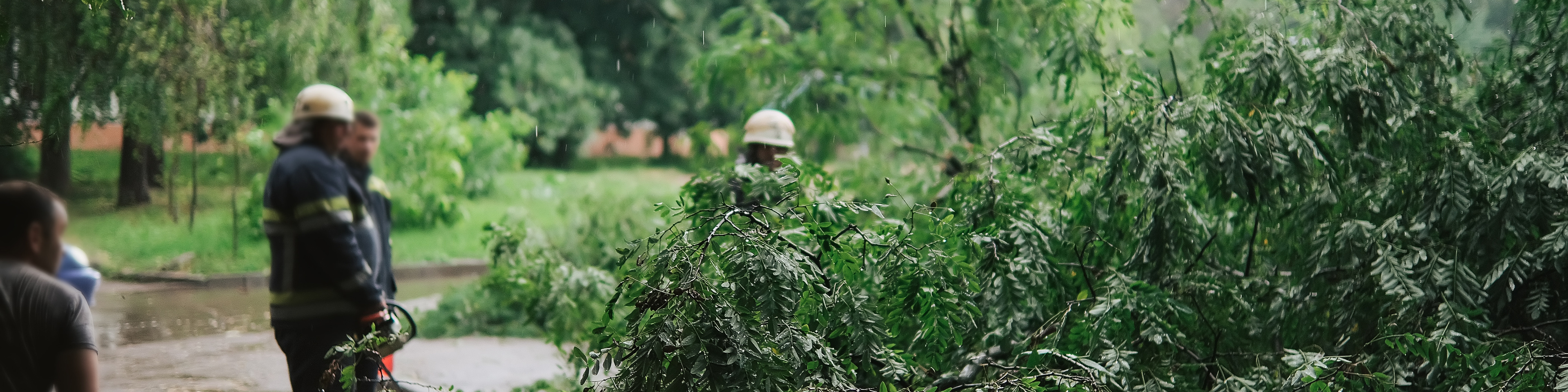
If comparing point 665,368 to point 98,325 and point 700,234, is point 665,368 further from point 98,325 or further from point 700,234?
point 98,325

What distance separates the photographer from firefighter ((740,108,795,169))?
522 cm

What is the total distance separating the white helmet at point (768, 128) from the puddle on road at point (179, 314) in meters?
4.08

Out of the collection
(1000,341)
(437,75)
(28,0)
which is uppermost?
(28,0)

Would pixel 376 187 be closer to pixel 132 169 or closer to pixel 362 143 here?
pixel 362 143

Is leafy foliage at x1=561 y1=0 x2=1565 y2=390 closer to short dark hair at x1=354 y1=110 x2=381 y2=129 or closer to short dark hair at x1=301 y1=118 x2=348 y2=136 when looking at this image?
short dark hair at x1=301 y1=118 x2=348 y2=136

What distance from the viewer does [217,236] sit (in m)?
11.5

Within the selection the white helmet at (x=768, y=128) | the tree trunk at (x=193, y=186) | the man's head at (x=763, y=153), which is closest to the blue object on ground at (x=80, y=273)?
the man's head at (x=763, y=153)

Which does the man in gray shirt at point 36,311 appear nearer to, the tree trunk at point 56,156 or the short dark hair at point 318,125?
the tree trunk at point 56,156

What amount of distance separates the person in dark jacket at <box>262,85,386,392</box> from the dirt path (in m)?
2.41

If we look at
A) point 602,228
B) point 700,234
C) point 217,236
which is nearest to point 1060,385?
point 700,234

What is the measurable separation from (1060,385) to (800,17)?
21260 millimetres

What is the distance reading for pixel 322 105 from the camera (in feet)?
12.6

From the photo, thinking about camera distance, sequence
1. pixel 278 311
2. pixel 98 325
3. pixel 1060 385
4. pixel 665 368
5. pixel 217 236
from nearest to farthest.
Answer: pixel 665 368
pixel 1060 385
pixel 278 311
pixel 98 325
pixel 217 236

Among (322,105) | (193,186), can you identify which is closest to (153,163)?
(193,186)
